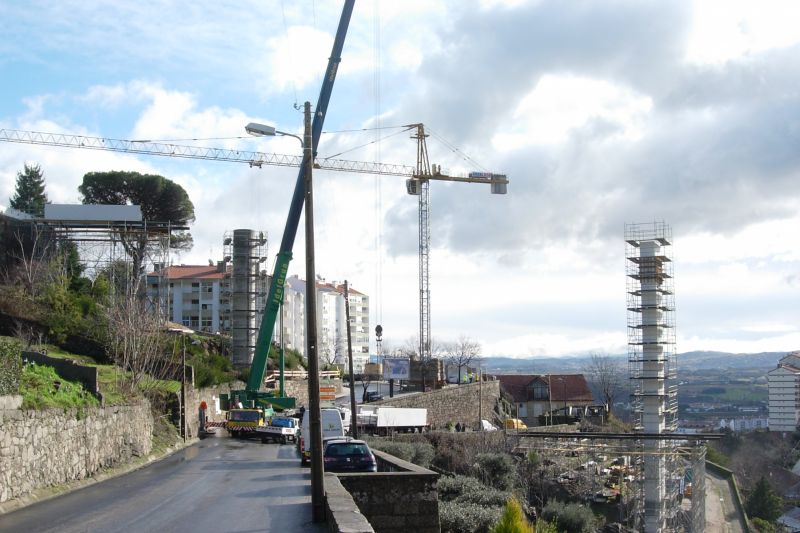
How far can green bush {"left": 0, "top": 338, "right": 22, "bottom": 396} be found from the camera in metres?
18.6

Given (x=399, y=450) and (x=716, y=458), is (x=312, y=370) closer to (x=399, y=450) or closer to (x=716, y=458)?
(x=399, y=450)

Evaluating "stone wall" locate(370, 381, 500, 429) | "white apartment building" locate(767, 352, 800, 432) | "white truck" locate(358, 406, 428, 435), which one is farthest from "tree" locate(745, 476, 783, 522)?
"white apartment building" locate(767, 352, 800, 432)

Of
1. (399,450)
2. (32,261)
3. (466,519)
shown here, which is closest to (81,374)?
(399,450)

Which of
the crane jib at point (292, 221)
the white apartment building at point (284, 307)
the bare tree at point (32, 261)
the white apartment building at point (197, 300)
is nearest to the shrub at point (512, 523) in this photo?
the crane jib at point (292, 221)

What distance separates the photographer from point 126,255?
229 feet

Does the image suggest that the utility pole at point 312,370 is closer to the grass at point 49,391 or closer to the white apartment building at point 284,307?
the grass at point 49,391

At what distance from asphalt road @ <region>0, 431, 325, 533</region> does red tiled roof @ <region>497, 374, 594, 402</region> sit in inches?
2979

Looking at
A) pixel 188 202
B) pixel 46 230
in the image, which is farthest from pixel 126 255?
pixel 188 202

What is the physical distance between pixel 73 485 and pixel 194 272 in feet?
294

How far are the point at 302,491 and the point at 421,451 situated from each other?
1711cm

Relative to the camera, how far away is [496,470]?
35594 mm

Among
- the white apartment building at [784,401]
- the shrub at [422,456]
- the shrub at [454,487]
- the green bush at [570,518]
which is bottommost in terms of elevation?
the white apartment building at [784,401]

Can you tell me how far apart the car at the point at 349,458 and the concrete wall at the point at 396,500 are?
6.08 metres

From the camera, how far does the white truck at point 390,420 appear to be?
5603 centimetres
